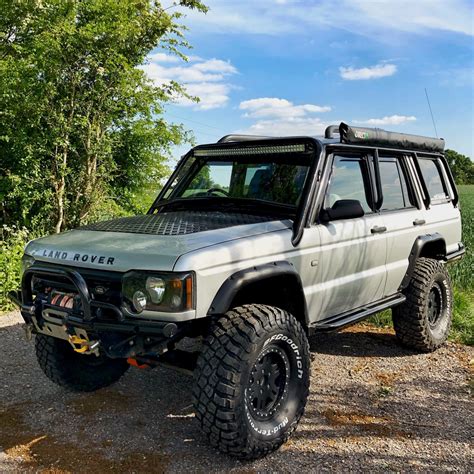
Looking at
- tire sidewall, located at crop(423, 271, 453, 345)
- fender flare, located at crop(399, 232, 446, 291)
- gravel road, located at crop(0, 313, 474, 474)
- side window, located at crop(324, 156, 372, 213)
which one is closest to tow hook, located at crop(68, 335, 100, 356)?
gravel road, located at crop(0, 313, 474, 474)

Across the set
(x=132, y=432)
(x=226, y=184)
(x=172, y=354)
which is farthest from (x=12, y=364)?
(x=226, y=184)

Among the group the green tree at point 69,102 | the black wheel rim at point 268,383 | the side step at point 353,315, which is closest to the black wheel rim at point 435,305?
the side step at point 353,315

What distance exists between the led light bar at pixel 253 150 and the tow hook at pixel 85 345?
2106 millimetres

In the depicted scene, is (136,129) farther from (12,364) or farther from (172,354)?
(172,354)

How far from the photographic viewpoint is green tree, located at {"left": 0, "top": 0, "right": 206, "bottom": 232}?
963 cm

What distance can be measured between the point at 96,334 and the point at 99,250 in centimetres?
50

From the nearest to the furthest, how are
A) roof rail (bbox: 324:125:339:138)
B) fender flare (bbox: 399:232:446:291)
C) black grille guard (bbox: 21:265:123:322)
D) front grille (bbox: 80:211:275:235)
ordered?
black grille guard (bbox: 21:265:123:322), front grille (bbox: 80:211:275:235), roof rail (bbox: 324:125:339:138), fender flare (bbox: 399:232:446:291)

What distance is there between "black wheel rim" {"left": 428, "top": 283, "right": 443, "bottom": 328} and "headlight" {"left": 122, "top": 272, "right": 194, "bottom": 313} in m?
3.38

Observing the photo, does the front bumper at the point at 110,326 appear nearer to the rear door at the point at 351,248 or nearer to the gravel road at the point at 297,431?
the gravel road at the point at 297,431

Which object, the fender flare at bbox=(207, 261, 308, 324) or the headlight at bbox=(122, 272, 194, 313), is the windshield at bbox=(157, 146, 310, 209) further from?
the headlight at bbox=(122, 272, 194, 313)

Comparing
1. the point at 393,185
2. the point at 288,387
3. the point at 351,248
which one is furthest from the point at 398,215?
the point at 288,387

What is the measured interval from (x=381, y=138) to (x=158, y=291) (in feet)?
8.62

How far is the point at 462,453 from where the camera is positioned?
3152 millimetres

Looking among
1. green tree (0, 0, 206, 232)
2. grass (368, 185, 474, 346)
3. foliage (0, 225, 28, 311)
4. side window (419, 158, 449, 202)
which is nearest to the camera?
side window (419, 158, 449, 202)
